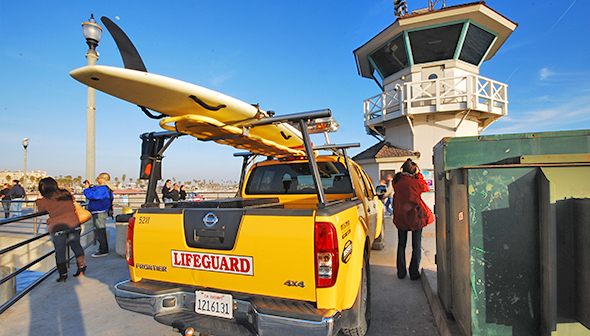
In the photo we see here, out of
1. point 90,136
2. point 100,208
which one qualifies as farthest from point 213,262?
point 90,136

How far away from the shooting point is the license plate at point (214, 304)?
205cm

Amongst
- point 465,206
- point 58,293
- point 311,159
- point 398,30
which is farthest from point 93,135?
point 398,30

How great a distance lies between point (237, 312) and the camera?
203 cm

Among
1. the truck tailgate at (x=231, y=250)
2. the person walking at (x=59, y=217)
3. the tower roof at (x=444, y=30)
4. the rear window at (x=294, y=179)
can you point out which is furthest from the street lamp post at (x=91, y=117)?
the tower roof at (x=444, y=30)

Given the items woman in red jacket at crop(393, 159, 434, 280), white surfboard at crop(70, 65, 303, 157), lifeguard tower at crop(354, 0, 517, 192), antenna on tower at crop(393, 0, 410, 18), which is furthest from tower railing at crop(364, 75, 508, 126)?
white surfboard at crop(70, 65, 303, 157)

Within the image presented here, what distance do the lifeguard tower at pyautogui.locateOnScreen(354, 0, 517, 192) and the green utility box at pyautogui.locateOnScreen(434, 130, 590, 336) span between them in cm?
1158

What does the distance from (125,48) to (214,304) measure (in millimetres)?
2124

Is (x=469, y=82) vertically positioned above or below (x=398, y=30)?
below

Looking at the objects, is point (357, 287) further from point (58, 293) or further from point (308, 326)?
point (58, 293)

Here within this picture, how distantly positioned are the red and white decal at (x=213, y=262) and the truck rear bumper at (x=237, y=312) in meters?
0.19

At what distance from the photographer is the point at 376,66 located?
15375 millimetres

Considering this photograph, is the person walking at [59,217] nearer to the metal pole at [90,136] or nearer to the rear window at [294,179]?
the metal pole at [90,136]

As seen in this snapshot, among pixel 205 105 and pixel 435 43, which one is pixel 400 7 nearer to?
pixel 435 43

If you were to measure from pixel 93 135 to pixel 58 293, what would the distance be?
4075mm
